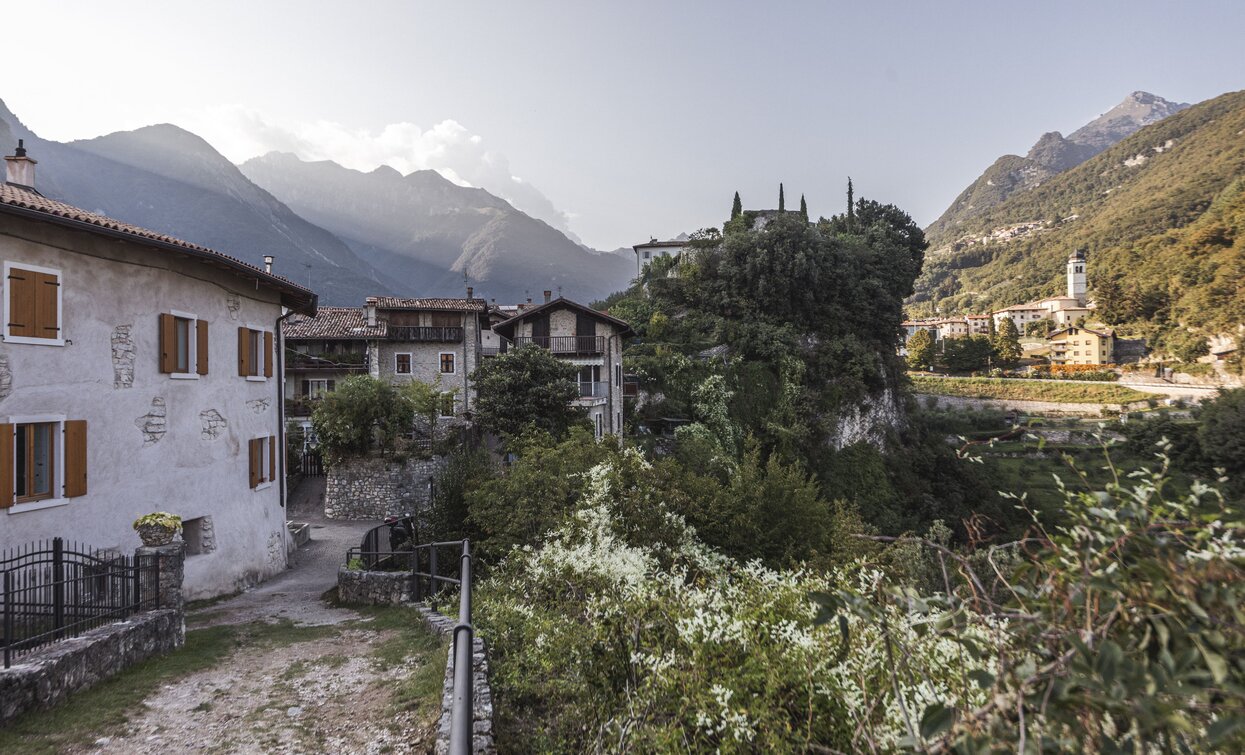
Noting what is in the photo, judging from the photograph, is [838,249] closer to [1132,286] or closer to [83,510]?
[83,510]

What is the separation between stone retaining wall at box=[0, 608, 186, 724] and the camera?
20.0 feet

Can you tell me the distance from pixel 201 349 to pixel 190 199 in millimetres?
130090

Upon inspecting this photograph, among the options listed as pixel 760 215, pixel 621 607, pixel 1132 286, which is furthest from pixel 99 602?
pixel 1132 286

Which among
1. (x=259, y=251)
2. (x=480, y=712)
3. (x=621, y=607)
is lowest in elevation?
(x=480, y=712)

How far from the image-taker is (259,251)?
10619 cm

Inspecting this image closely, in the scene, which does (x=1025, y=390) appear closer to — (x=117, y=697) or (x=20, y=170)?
(x=117, y=697)

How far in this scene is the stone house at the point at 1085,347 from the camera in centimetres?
8262

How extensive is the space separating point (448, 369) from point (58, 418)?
2469cm

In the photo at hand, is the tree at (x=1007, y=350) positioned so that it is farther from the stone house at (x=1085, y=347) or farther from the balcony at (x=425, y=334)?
the balcony at (x=425, y=334)

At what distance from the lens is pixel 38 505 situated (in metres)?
10.5

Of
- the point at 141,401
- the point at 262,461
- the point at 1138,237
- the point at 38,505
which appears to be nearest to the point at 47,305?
the point at 141,401

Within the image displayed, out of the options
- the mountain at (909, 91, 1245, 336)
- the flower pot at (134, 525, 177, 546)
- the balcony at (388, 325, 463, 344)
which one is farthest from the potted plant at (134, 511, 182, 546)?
the mountain at (909, 91, 1245, 336)

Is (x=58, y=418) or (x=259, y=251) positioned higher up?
(x=259, y=251)

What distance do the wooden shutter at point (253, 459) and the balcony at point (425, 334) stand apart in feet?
63.5
